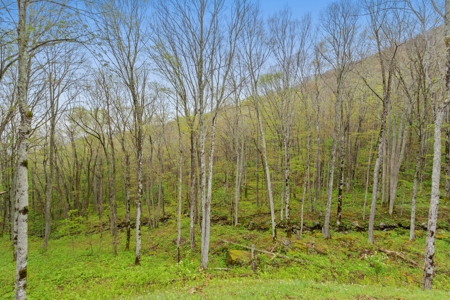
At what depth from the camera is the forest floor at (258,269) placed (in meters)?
6.39

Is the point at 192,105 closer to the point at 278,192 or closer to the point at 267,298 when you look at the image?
the point at 267,298

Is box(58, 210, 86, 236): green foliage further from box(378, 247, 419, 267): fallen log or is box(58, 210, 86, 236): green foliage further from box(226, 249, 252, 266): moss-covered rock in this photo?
box(378, 247, 419, 267): fallen log

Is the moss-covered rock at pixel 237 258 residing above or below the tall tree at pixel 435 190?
below

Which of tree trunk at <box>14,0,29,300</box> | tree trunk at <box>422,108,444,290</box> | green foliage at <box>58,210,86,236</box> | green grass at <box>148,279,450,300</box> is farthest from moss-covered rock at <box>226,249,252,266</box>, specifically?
green foliage at <box>58,210,86,236</box>

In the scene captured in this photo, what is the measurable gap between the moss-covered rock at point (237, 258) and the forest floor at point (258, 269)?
5 centimetres

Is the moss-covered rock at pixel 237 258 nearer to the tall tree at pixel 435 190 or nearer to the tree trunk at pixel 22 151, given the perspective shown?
the tall tree at pixel 435 190

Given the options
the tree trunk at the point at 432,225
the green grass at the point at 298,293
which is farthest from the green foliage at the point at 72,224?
the tree trunk at the point at 432,225

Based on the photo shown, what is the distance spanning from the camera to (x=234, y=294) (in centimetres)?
594

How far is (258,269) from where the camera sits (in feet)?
30.6

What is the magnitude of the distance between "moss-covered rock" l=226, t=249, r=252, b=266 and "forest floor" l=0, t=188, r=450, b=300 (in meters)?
0.05

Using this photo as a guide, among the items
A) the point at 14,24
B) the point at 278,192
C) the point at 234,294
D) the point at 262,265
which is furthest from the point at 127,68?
the point at 278,192

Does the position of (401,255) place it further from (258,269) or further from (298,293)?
(298,293)

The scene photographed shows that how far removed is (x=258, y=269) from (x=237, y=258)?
1156 mm

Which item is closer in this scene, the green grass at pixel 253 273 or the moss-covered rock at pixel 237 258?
the green grass at pixel 253 273
